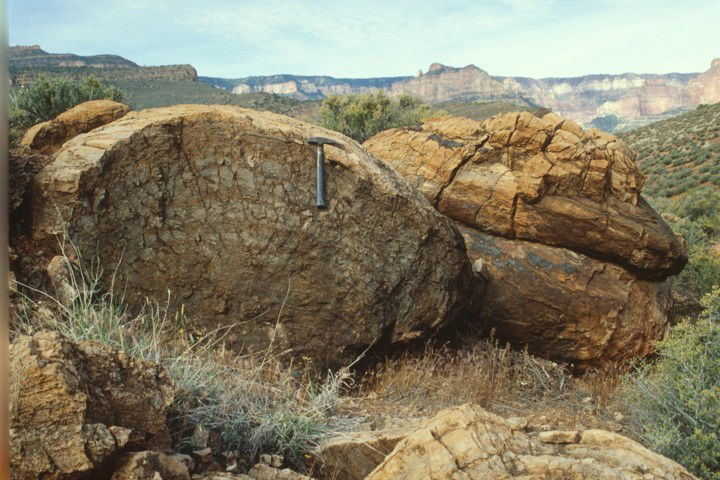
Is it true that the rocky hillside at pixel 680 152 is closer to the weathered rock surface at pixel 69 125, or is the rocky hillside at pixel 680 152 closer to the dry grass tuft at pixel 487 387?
the dry grass tuft at pixel 487 387

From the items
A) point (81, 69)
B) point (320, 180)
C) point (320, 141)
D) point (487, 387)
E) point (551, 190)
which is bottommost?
point (487, 387)

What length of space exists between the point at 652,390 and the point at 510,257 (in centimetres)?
297

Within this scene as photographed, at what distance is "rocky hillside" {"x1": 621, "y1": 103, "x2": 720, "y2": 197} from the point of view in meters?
30.0

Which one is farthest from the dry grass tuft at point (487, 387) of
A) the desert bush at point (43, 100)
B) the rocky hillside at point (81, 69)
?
the rocky hillside at point (81, 69)

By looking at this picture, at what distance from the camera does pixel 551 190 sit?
7.77 m

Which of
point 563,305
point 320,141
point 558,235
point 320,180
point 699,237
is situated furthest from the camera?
point 699,237

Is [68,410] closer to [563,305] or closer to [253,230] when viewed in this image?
[253,230]

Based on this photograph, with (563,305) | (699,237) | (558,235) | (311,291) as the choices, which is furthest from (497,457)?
(699,237)

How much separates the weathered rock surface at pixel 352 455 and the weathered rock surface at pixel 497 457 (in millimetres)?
859

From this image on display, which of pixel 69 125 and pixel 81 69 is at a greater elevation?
pixel 81 69

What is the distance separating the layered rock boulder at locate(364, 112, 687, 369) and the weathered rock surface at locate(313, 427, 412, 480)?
12.4ft

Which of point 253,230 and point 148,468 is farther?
point 253,230

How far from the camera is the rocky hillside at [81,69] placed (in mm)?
44188

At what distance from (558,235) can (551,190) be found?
60 cm
